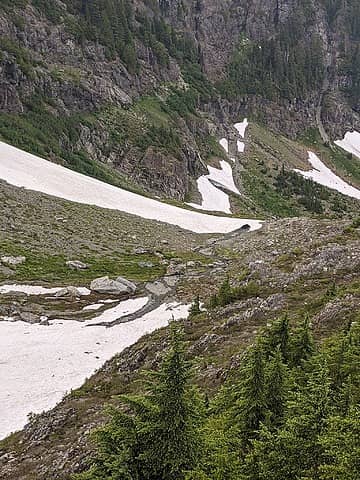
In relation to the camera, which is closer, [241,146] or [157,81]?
[157,81]

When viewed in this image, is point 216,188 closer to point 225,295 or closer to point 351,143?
point 225,295

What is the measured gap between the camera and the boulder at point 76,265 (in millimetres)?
39344

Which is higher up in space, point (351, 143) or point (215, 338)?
point (351, 143)

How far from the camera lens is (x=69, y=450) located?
14.1 meters

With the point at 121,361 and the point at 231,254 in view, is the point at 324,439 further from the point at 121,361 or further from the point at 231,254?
the point at 231,254

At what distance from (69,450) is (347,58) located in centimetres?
21621

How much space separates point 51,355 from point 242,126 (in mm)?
131069

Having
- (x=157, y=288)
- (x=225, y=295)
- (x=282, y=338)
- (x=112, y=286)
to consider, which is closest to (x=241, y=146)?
(x=157, y=288)

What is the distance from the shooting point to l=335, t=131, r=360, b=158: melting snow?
545 ft

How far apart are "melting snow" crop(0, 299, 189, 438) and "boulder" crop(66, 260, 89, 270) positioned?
9924 mm

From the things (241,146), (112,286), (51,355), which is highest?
(241,146)

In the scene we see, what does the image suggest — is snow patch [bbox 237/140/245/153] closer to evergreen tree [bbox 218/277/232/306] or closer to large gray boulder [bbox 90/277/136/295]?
large gray boulder [bbox 90/277/136/295]

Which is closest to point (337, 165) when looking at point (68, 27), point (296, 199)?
point (296, 199)

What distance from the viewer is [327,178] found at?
13488 cm
